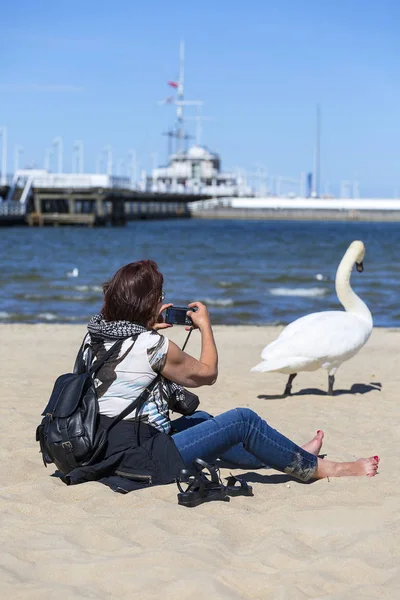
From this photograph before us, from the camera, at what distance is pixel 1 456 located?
503 cm

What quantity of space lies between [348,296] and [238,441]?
353 centimetres

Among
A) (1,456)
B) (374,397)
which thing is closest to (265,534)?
(1,456)

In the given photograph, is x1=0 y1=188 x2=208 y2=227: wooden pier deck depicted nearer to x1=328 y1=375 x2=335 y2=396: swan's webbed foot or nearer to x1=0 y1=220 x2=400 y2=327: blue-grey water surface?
x1=0 y1=220 x2=400 y2=327: blue-grey water surface

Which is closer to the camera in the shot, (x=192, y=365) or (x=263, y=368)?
(x=192, y=365)

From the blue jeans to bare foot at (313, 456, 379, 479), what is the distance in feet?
0.50

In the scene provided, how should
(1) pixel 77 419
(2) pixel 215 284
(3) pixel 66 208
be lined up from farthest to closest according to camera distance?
(3) pixel 66 208 → (2) pixel 215 284 → (1) pixel 77 419

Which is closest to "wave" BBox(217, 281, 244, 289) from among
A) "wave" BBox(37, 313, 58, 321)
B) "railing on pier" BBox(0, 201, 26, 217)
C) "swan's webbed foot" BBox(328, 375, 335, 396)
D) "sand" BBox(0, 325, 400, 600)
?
"wave" BBox(37, 313, 58, 321)

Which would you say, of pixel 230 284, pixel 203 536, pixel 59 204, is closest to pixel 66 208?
pixel 59 204

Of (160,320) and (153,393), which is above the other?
(160,320)

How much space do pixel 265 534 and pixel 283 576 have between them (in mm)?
434

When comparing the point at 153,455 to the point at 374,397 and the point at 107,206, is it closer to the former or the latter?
the point at 374,397

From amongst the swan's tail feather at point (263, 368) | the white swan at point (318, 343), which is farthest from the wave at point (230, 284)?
the swan's tail feather at point (263, 368)

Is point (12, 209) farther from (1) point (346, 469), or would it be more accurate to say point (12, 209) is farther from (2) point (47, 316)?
(1) point (346, 469)

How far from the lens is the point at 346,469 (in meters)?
4.57
